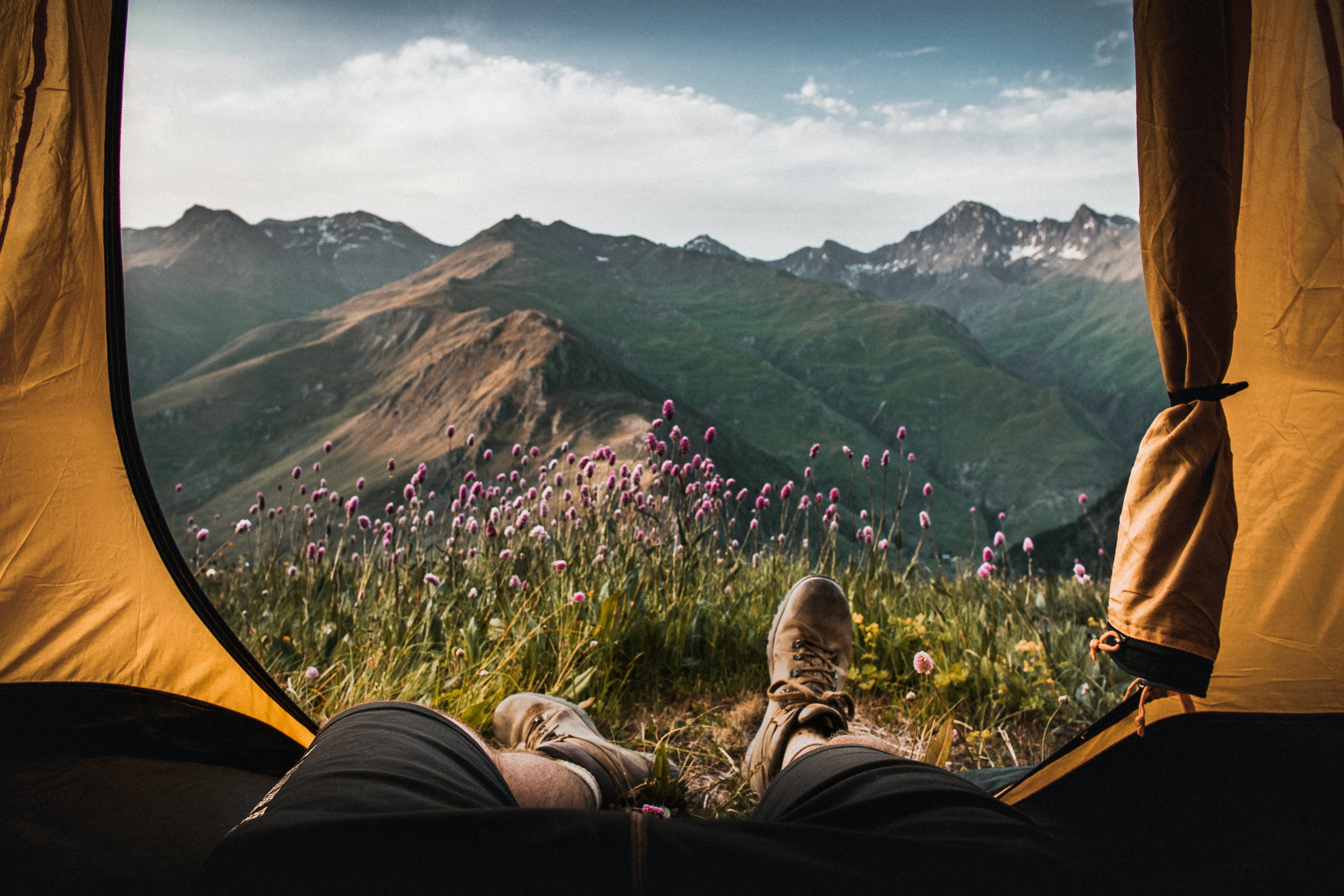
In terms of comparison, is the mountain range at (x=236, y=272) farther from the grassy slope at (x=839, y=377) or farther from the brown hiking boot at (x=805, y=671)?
the brown hiking boot at (x=805, y=671)

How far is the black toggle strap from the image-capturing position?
117 centimetres

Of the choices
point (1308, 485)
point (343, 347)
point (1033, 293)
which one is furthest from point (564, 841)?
point (1033, 293)

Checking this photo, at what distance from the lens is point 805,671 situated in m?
2.11

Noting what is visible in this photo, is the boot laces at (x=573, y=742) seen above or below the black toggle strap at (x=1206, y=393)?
below

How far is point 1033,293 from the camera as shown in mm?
169750

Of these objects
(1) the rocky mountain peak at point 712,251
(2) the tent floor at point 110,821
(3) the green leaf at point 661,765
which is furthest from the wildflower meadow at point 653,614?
(1) the rocky mountain peak at point 712,251

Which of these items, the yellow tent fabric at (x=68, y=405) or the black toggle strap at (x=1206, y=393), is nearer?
the black toggle strap at (x=1206, y=393)

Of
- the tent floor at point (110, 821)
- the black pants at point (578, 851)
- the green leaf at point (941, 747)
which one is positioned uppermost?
the black pants at point (578, 851)

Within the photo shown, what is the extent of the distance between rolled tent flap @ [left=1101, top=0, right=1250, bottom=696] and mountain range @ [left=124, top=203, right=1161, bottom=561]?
324 cm

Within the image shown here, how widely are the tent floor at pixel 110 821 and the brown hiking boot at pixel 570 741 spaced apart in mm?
661

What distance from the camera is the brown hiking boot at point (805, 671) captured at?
1755 millimetres

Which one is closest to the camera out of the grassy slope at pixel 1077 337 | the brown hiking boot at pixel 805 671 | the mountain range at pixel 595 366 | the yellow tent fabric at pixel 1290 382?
the yellow tent fabric at pixel 1290 382

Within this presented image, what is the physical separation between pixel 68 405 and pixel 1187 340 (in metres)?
2.29

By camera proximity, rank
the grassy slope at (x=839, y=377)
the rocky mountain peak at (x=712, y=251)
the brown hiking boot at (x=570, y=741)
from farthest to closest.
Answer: the rocky mountain peak at (x=712, y=251), the grassy slope at (x=839, y=377), the brown hiking boot at (x=570, y=741)
